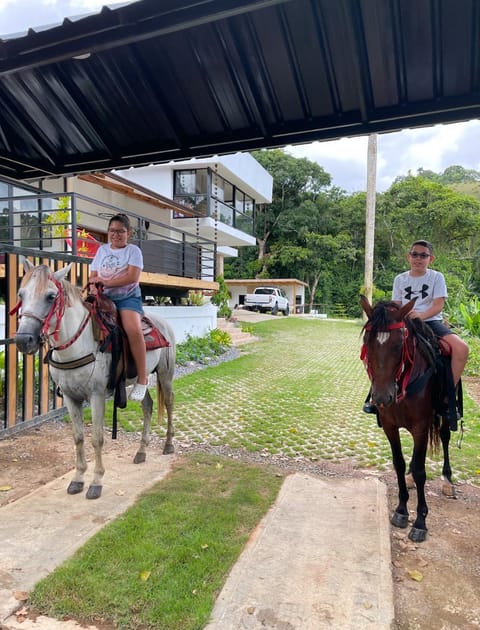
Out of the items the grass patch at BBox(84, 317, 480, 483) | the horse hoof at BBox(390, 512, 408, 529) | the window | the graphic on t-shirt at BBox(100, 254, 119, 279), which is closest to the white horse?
the graphic on t-shirt at BBox(100, 254, 119, 279)

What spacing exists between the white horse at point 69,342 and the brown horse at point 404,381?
8.02ft

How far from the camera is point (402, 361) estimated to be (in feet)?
10.3

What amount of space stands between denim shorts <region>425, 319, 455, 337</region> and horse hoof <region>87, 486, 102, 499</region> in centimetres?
352

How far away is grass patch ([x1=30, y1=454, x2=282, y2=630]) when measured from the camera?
8.18 feet

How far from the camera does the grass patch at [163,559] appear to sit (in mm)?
2494

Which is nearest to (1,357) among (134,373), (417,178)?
(134,373)

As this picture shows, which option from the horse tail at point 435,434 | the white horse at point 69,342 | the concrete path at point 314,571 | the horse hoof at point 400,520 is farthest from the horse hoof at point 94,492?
the horse tail at point 435,434

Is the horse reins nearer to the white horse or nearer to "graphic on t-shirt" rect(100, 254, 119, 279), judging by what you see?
the white horse

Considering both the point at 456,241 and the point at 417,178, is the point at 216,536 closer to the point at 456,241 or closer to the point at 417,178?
the point at 456,241

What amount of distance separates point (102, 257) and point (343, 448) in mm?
3884

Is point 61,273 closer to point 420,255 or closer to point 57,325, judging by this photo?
point 57,325

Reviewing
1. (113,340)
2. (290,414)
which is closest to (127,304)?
(113,340)

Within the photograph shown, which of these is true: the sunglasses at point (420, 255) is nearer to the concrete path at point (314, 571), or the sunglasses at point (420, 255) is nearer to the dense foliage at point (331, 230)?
the concrete path at point (314, 571)

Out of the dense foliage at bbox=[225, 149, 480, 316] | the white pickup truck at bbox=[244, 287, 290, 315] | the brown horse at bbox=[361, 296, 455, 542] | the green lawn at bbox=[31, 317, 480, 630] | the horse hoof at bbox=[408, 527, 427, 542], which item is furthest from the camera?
the dense foliage at bbox=[225, 149, 480, 316]
